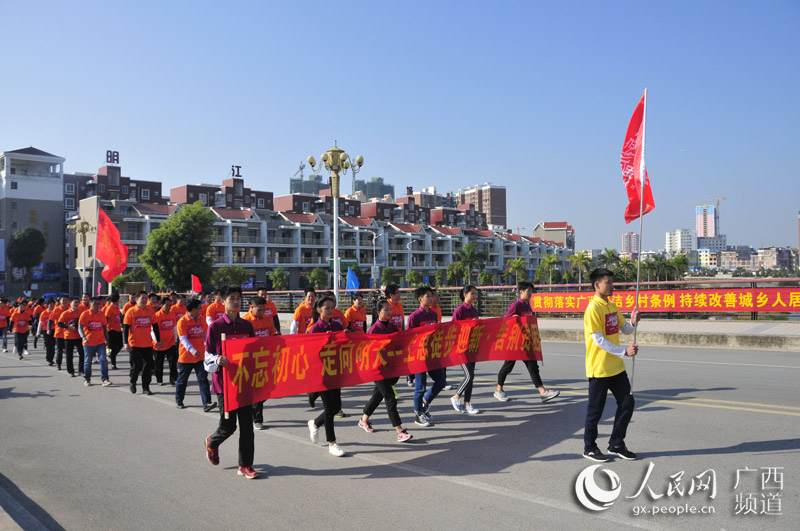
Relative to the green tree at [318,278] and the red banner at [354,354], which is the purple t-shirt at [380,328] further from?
the green tree at [318,278]

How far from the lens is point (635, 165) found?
8.42 metres

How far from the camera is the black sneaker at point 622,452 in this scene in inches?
237

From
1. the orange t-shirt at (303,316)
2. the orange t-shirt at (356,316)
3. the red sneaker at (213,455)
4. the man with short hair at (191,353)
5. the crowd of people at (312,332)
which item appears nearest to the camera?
the crowd of people at (312,332)

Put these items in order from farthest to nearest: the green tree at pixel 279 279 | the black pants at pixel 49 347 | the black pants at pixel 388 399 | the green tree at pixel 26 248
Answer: the green tree at pixel 279 279, the green tree at pixel 26 248, the black pants at pixel 49 347, the black pants at pixel 388 399

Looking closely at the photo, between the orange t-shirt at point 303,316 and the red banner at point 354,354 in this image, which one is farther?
the orange t-shirt at point 303,316

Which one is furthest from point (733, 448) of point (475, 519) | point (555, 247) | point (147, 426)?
point (555, 247)

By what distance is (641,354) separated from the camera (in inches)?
592

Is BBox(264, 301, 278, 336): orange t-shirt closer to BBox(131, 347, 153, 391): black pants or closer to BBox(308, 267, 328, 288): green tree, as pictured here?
BBox(131, 347, 153, 391): black pants

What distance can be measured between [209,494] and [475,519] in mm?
2502

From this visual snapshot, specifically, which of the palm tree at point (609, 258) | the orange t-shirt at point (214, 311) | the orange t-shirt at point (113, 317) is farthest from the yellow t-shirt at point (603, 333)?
the palm tree at point (609, 258)

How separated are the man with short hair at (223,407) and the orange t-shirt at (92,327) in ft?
23.0

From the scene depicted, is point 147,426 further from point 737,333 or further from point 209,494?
point 737,333

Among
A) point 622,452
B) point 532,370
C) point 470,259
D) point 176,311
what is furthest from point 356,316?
point 470,259

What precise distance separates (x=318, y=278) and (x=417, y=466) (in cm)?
7294
